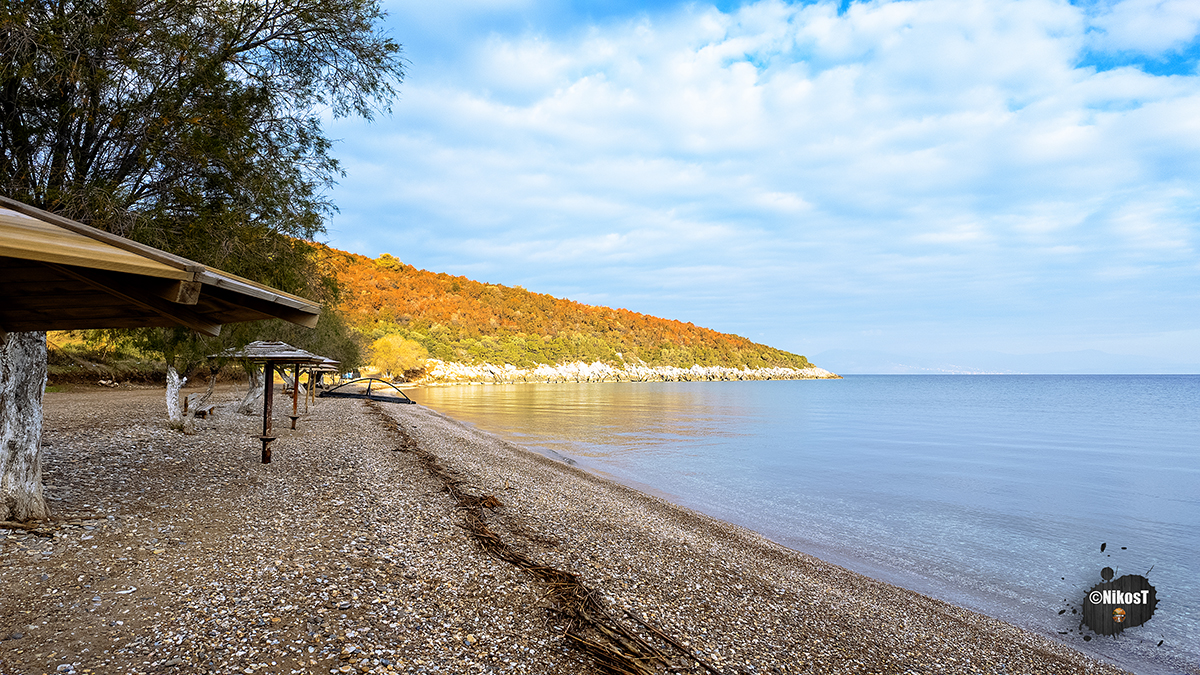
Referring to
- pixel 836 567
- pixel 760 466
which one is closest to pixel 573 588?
pixel 836 567

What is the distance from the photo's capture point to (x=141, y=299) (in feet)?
14.0

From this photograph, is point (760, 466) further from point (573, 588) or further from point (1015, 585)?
point (573, 588)

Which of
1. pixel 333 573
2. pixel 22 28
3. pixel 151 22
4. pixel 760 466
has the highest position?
pixel 151 22

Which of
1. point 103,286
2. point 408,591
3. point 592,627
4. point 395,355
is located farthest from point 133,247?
point 395,355

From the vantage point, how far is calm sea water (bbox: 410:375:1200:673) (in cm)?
843

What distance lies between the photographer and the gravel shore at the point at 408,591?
4059 mm

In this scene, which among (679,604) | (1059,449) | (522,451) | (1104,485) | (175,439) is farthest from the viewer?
(1059,449)

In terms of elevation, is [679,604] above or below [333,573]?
below

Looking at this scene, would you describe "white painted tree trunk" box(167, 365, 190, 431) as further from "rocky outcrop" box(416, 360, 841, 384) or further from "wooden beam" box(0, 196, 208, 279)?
"rocky outcrop" box(416, 360, 841, 384)

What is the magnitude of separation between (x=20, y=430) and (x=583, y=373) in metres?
118

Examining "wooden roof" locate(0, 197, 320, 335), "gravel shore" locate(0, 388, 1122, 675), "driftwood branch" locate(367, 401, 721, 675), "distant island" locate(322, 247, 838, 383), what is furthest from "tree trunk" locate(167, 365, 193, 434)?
"distant island" locate(322, 247, 838, 383)

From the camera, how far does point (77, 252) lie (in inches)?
106

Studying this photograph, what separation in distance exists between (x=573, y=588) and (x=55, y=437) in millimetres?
12262

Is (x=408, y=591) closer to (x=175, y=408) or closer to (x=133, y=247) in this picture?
(x=133, y=247)
